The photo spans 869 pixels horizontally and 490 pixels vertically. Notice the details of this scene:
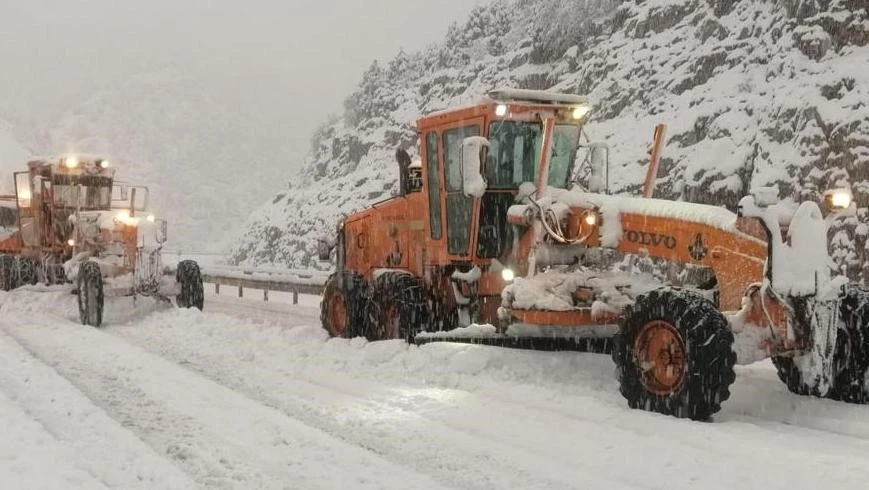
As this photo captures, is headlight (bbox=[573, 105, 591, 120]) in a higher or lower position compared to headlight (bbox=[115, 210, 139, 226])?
higher

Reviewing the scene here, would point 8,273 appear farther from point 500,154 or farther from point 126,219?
point 500,154

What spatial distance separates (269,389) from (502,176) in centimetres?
353

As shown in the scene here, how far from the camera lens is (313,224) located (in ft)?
103

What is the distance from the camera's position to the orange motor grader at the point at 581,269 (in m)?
6.18

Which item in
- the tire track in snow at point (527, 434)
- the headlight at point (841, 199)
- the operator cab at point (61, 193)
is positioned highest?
the operator cab at point (61, 193)

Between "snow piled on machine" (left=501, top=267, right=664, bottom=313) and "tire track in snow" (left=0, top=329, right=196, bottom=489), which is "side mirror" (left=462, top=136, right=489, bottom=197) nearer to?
"snow piled on machine" (left=501, top=267, right=664, bottom=313)

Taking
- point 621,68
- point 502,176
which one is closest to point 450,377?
point 502,176

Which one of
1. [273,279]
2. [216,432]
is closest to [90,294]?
[273,279]

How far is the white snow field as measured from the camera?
16.7 feet

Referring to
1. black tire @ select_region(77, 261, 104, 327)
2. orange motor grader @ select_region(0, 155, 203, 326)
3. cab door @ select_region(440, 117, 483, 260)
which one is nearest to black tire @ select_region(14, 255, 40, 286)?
orange motor grader @ select_region(0, 155, 203, 326)

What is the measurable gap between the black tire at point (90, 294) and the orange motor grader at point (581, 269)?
151 inches

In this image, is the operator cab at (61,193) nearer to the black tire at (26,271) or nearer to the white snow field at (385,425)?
the black tire at (26,271)

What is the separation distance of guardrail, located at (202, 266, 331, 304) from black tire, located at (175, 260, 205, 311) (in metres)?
2.60

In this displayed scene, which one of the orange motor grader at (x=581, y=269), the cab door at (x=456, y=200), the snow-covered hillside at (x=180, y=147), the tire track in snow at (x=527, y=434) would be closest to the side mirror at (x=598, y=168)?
the orange motor grader at (x=581, y=269)
